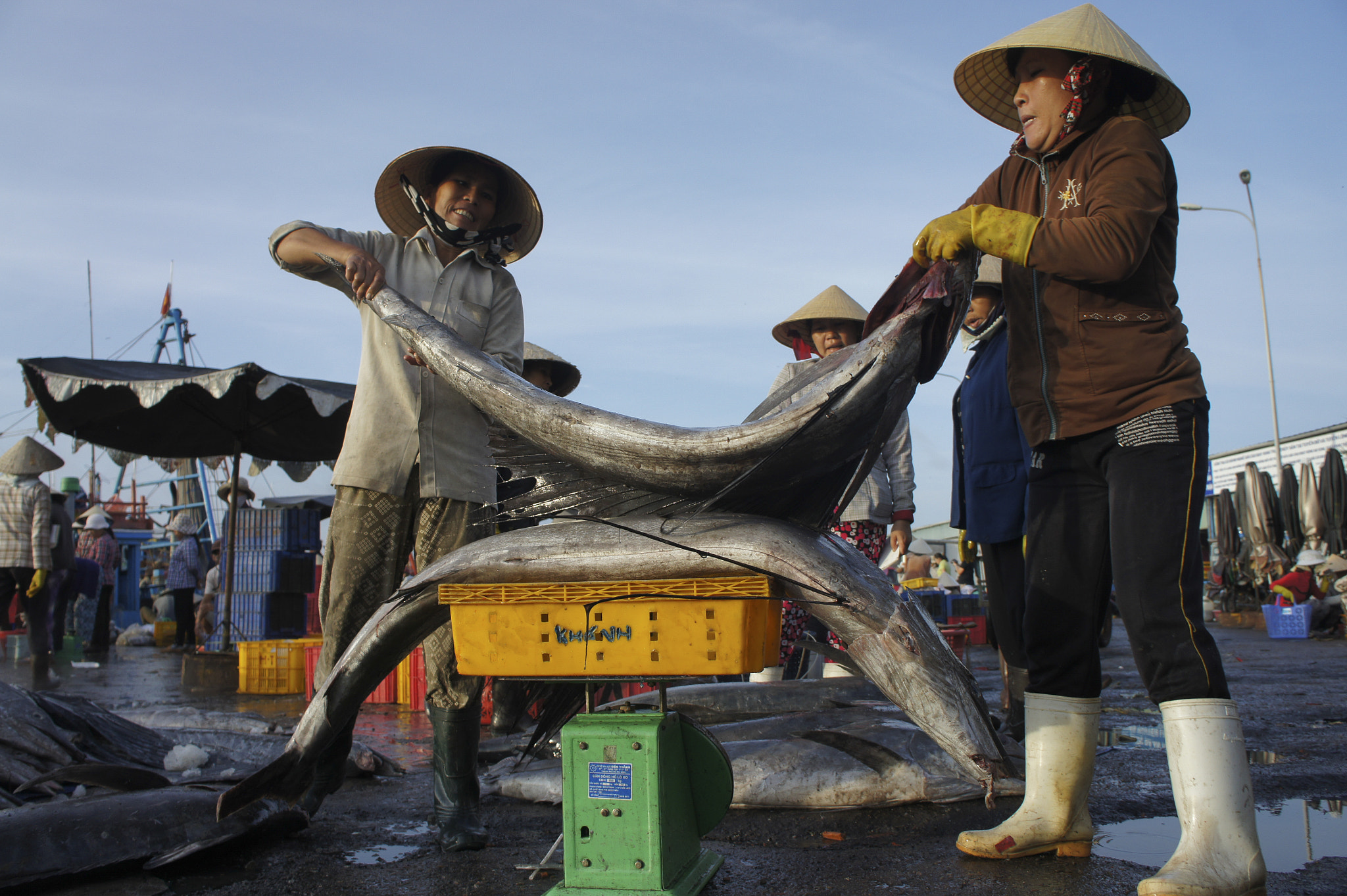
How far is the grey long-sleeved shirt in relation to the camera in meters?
2.96

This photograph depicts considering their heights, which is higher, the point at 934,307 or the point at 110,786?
the point at 934,307

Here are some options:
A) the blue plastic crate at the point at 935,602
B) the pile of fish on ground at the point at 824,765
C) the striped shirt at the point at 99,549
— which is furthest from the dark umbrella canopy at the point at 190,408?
the blue plastic crate at the point at 935,602

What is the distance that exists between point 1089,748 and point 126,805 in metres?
2.71

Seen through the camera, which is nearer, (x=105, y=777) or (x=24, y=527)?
(x=105, y=777)

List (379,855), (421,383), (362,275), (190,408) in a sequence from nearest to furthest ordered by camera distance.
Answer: (379,855) → (362,275) → (421,383) → (190,408)

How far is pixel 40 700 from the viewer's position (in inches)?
148

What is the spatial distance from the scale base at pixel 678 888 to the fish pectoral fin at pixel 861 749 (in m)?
1.08

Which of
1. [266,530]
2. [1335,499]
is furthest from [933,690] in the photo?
[1335,499]

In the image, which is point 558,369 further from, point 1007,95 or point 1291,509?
point 1291,509

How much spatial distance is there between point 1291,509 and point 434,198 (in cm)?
1801

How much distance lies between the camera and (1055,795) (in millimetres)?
2381

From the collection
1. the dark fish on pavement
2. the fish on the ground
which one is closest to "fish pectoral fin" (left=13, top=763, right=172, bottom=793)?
the dark fish on pavement

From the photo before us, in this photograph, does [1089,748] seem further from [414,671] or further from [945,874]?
[414,671]

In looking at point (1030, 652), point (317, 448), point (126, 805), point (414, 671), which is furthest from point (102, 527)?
point (1030, 652)
